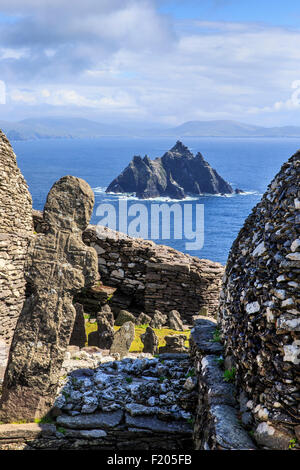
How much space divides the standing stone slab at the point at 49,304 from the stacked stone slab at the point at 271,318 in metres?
2.32

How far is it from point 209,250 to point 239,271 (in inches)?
2439

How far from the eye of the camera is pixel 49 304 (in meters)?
6.77

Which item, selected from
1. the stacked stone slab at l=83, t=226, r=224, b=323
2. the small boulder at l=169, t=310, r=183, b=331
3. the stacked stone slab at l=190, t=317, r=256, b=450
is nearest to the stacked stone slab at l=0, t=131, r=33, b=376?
the stacked stone slab at l=83, t=226, r=224, b=323

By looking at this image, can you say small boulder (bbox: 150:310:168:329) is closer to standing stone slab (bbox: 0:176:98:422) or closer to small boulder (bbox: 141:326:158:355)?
small boulder (bbox: 141:326:158:355)

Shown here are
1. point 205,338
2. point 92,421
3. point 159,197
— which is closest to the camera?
point 92,421

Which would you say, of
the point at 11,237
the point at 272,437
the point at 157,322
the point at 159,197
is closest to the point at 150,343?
the point at 157,322

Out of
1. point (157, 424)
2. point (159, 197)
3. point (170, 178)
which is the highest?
point (170, 178)

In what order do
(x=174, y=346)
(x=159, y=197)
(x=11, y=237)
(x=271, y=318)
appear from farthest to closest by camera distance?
1. (x=159, y=197)
2. (x=11, y=237)
3. (x=174, y=346)
4. (x=271, y=318)

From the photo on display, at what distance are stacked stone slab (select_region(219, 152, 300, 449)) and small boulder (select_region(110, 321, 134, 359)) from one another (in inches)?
144

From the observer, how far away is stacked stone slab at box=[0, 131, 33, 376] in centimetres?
1303

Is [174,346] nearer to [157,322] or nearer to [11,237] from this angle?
[157,322]

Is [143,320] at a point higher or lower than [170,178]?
lower

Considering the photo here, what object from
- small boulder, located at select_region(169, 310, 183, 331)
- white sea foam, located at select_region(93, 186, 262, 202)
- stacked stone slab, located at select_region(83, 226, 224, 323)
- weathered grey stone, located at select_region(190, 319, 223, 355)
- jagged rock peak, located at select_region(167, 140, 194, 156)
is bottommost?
small boulder, located at select_region(169, 310, 183, 331)
